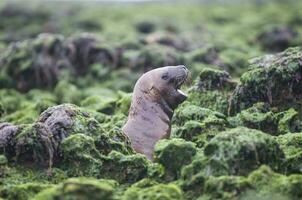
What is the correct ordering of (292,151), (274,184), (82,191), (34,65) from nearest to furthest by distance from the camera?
(82,191) → (274,184) → (292,151) → (34,65)

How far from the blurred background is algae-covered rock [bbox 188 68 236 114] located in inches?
182

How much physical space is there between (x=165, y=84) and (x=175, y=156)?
127 inches

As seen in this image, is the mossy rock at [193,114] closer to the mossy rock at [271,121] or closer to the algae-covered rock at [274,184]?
the mossy rock at [271,121]

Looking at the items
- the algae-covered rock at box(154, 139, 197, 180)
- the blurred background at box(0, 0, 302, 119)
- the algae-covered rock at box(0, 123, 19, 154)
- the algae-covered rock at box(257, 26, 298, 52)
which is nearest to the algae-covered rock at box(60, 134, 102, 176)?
the algae-covered rock at box(0, 123, 19, 154)

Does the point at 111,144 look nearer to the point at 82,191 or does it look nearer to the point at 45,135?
the point at 45,135

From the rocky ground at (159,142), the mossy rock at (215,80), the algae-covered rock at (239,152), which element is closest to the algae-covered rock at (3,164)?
the rocky ground at (159,142)

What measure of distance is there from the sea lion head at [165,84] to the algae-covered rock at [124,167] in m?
2.49

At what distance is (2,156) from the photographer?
41.4ft

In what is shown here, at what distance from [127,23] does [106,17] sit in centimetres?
449

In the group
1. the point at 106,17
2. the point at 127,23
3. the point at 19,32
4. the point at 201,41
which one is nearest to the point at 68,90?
the point at 201,41

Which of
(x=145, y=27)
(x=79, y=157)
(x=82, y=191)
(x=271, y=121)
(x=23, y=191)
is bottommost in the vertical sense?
(x=145, y=27)

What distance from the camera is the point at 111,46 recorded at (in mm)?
29719

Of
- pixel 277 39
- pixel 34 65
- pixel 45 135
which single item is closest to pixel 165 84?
pixel 45 135

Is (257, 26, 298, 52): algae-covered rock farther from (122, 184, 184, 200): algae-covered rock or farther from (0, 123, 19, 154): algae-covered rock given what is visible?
(122, 184, 184, 200): algae-covered rock
